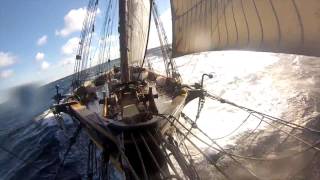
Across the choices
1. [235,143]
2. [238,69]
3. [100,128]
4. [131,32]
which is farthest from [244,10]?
[238,69]

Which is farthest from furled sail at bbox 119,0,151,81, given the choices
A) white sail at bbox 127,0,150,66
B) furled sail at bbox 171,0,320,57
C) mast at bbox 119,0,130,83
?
furled sail at bbox 171,0,320,57

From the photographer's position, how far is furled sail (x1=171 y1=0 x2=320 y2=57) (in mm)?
4191

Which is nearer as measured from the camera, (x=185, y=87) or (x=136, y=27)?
(x=185, y=87)

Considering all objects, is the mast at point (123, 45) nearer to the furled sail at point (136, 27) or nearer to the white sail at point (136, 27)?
the furled sail at point (136, 27)

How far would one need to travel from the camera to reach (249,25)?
18.5ft

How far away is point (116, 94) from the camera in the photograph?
10461 mm

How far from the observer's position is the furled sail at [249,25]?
419 cm

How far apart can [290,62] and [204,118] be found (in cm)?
1740

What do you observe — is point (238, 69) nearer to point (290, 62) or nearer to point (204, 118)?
point (290, 62)

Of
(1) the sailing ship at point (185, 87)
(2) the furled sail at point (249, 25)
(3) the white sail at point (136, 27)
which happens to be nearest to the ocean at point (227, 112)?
(3) the white sail at point (136, 27)

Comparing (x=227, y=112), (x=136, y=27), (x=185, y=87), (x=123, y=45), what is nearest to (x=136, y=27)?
(x=136, y=27)

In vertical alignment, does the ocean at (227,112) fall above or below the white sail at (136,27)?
below

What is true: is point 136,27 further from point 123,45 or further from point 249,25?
point 249,25

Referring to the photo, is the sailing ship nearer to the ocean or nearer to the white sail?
the white sail
